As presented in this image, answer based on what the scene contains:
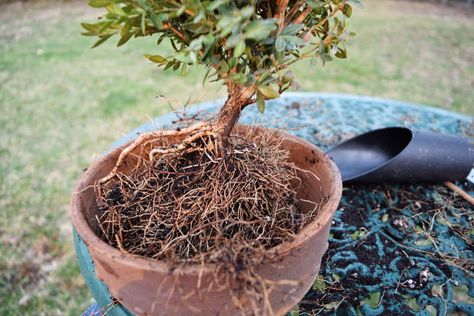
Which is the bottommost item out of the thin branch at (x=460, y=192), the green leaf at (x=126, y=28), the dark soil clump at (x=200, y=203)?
the thin branch at (x=460, y=192)

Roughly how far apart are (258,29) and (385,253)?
0.80 metres

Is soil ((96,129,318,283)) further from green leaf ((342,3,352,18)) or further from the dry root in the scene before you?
green leaf ((342,3,352,18))

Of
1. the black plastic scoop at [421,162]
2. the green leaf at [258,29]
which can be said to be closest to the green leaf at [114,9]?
the green leaf at [258,29]

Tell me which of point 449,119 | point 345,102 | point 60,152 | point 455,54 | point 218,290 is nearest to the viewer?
point 218,290

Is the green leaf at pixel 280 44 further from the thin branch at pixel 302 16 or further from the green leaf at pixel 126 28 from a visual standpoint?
the green leaf at pixel 126 28

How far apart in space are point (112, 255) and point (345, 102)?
159cm

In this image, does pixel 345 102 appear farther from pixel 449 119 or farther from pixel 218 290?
pixel 218 290

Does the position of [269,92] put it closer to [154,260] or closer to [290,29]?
[290,29]

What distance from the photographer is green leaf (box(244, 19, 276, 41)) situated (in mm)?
654

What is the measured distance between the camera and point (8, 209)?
7.95 feet

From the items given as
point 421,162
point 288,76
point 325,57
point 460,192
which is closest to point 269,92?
point 288,76

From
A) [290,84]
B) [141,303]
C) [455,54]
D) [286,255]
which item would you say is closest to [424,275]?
[286,255]

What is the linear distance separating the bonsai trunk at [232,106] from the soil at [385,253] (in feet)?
1.57

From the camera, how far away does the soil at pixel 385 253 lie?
3.25 feet
